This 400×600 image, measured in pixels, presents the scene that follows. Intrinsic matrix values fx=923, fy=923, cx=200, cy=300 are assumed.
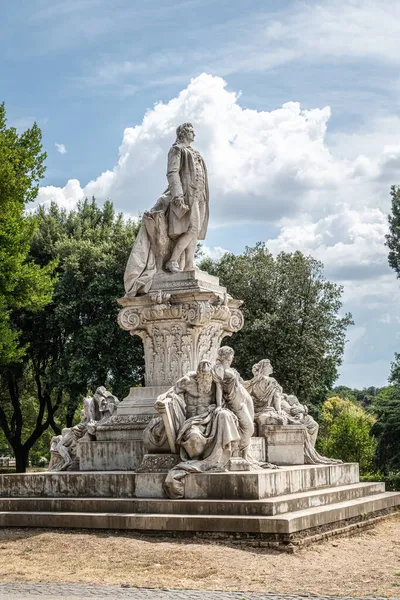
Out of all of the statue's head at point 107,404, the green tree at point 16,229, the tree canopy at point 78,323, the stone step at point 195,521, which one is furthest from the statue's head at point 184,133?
Result: the tree canopy at point 78,323

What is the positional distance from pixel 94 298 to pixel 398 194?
13770 mm

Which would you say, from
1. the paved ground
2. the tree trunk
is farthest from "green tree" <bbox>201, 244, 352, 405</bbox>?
the paved ground

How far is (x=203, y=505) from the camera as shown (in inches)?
496

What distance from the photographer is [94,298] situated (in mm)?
33062

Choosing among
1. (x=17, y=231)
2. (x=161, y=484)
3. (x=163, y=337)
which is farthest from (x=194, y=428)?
(x=17, y=231)

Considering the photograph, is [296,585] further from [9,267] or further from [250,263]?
[250,263]

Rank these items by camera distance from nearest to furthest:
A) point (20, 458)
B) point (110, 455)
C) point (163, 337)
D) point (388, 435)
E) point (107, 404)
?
1. point (110, 455)
2. point (163, 337)
3. point (107, 404)
4. point (388, 435)
5. point (20, 458)

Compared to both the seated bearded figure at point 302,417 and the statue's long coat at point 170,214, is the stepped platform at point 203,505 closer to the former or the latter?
the seated bearded figure at point 302,417

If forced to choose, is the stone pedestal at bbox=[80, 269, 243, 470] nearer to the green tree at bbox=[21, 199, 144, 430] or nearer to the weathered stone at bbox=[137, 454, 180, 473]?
the weathered stone at bbox=[137, 454, 180, 473]

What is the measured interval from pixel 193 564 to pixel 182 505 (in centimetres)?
202

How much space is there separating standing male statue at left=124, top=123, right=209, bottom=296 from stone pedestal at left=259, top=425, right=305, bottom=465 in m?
3.29

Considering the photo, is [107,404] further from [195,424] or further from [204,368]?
[195,424]

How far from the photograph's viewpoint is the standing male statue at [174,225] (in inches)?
658

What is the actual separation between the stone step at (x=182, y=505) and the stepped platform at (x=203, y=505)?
0.01m
